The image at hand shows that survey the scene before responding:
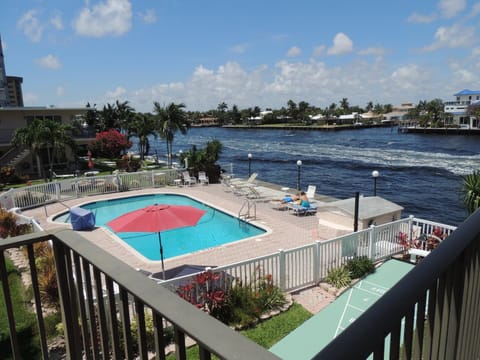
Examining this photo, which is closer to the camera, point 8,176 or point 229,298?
point 229,298

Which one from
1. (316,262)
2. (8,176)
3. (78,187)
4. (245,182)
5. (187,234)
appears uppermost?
(8,176)

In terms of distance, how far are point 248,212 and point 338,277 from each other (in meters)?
6.80

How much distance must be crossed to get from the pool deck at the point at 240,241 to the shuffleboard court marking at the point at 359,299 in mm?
497

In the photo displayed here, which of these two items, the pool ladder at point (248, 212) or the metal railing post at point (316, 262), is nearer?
the metal railing post at point (316, 262)

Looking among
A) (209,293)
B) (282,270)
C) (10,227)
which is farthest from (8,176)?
(282,270)

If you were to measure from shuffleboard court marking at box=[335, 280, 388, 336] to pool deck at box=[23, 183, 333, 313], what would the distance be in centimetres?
50


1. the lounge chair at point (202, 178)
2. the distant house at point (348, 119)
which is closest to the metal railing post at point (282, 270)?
the lounge chair at point (202, 178)

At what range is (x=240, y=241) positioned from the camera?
1166 centimetres

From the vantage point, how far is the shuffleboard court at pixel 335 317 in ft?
19.3

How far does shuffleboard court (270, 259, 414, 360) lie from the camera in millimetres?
5880

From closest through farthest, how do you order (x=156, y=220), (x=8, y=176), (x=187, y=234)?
(x=156, y=220) < (x=187, y=234) < (x=8, y=176)

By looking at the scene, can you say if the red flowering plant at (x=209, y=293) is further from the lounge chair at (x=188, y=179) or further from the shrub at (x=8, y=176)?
the shrub at (x=8, y=176)

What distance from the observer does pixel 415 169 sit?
1405 inches

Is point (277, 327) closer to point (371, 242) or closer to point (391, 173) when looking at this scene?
point (371, 242)
